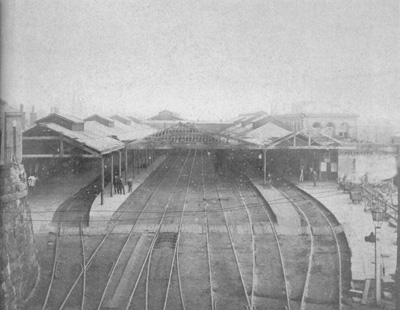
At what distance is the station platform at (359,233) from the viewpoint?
1173 cm

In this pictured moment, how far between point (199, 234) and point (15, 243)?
711 cm

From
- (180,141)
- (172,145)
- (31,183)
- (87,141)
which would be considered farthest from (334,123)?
(31,183)

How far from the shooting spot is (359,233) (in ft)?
49.9

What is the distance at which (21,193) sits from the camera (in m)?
11.4

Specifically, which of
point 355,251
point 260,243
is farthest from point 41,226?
point 355,251

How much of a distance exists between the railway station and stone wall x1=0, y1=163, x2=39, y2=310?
0.17 feet

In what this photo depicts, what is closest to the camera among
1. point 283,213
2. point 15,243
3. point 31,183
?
point 15,243

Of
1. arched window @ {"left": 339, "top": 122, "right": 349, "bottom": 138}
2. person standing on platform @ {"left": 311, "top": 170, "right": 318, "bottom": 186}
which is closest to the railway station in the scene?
person standing on platform @ {"left": 311, "top": 170, "right": 318, "bottom": 186}

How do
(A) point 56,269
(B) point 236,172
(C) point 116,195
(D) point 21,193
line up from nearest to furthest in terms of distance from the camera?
(D) point 21,193 → (A) point 56,269 → (C) point 116,195 → (B) point 236,172

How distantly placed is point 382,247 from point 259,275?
4.85 metres

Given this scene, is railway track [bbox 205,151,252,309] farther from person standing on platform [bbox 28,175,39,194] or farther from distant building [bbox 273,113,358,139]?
distant building [bbox 273,113,358,139]

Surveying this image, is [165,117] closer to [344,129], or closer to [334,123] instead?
[334,123]

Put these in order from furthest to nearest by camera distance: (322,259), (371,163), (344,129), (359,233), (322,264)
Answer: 1. (344,129)
2. (371,163)
3. (359,233)
4. (322,259)
5. (322,264)

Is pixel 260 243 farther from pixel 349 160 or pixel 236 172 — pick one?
pixel 236 172
